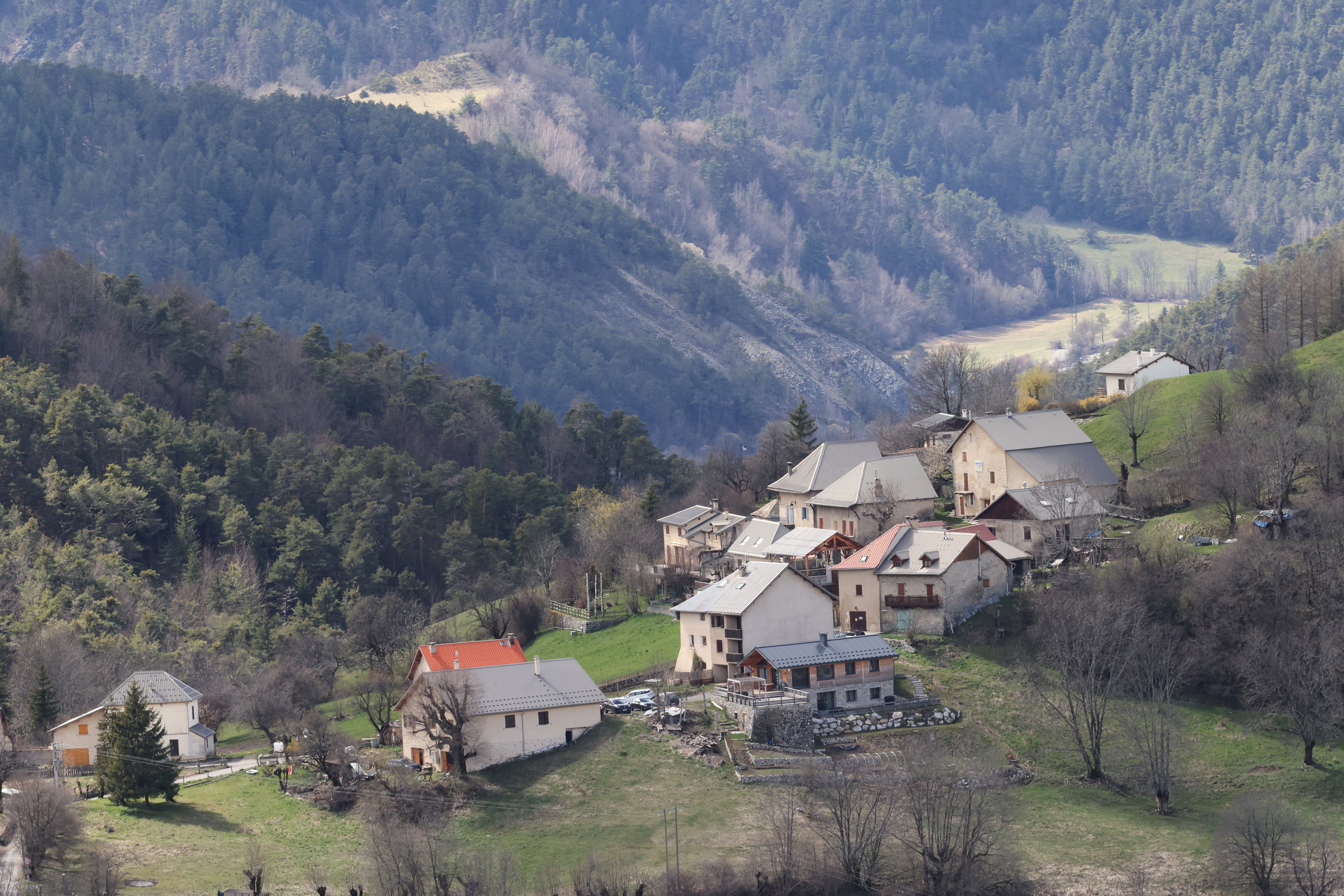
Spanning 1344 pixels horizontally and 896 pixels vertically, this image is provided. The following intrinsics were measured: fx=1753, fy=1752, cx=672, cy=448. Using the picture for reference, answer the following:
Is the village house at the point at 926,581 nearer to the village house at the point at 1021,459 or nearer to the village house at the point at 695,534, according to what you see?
the village house at the point at 1021,459

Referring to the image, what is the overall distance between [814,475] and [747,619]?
2431 centimetres

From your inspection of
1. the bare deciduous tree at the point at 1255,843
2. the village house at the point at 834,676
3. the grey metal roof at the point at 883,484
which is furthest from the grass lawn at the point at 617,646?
the bare deciduous tree at the point at 1255,843

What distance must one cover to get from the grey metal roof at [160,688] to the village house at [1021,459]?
42216mm

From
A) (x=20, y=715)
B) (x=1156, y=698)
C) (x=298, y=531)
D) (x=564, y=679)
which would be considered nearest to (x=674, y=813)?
(x=564, y=679)

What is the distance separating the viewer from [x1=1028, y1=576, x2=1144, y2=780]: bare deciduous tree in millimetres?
68188

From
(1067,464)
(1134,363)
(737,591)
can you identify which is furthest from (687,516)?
(1134,363)

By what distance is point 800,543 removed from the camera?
298 feet

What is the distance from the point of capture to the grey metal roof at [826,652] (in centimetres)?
7231

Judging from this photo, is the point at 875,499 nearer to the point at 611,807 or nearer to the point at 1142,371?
the point at 1142,371

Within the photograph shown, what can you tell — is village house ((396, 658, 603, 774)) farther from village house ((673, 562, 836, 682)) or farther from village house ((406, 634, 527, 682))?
village house ((673, 562, 836, 682))

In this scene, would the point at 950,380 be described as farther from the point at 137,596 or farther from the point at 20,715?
the point at 20,715

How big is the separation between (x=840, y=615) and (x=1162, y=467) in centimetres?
2485

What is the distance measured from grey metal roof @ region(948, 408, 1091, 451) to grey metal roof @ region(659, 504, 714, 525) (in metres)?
15.3

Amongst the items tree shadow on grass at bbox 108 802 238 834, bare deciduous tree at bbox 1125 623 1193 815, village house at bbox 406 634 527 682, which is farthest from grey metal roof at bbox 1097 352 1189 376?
tree shadow on grass at bbox 108 802 238 834
